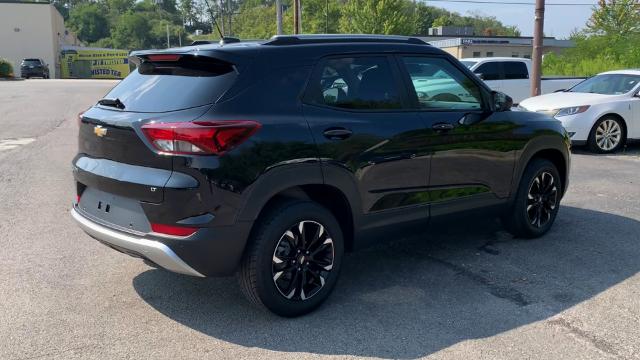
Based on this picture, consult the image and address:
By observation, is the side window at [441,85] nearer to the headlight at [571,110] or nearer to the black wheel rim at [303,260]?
the black wheel rim at [303,260]

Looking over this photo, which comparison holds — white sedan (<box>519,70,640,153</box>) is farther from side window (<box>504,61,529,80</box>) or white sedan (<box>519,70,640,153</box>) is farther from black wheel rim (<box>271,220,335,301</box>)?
black wheel rim (<box>271,220,335,301</box>)

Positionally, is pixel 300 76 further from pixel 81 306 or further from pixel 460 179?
pixel 81 306

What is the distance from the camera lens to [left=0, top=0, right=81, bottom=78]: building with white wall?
64.6m

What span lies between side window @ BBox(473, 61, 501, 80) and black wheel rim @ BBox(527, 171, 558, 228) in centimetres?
1084

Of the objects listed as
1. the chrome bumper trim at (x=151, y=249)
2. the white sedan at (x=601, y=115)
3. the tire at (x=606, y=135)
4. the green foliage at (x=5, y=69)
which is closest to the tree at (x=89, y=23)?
the green foliage at (x=5, y=69)

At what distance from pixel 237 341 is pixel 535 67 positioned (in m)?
12.8

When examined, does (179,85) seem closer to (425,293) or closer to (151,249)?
(151,249)

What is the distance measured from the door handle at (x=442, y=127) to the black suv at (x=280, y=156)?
1 centimetres

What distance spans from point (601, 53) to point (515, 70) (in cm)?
1594

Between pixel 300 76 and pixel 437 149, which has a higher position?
pixel 300 76

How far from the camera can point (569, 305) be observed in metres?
4.21

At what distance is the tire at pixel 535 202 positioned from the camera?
5.51m

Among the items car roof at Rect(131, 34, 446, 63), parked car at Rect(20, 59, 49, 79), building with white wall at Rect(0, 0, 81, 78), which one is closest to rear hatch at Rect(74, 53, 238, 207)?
car roof at Rect(131, 34, 446, 63)

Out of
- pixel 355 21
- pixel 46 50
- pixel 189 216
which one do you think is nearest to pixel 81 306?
pixel 189 216
